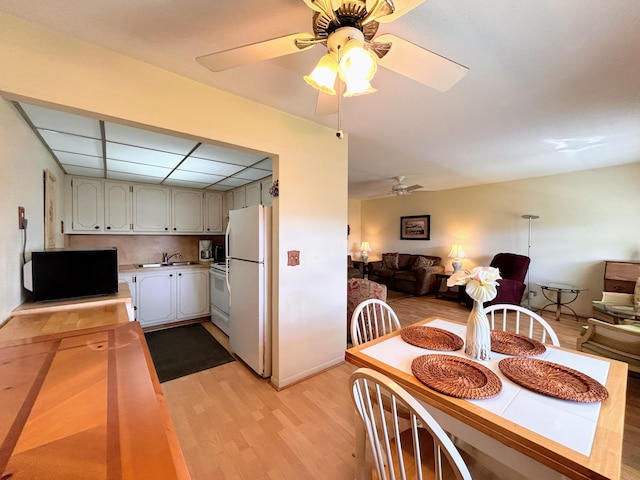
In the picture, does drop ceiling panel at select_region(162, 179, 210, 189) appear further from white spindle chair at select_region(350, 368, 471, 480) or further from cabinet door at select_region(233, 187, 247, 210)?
white spindle chair at select_region(350, 368, 471, 480)

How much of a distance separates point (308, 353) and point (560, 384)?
1.85m

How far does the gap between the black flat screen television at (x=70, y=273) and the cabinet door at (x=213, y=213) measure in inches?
95.4

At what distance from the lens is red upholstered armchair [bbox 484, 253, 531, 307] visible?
4.25 m

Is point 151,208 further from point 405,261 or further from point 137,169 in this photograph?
point 405,261

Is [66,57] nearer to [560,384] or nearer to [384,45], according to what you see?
[384,45]

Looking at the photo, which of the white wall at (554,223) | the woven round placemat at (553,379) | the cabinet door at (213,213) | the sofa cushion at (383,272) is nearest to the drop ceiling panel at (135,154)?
the cabinet door at (213,213)

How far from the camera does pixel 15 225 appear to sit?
159 centimetres

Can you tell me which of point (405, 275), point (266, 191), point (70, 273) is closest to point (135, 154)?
point (70, 273)

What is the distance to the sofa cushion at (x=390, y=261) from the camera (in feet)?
21.5

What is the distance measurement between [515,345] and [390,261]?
5.29 metres

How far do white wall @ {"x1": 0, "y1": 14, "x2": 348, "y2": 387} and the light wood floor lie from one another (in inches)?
10.1

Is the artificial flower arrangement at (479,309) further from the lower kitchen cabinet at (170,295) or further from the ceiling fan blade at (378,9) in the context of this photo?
the lower kitchen cabinet at (170,295)

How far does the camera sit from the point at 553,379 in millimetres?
1081

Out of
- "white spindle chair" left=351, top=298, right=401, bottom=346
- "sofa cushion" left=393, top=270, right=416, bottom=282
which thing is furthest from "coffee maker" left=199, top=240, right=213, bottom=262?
"sofa cushion" left=393, top=270, right=416, bottom=282
